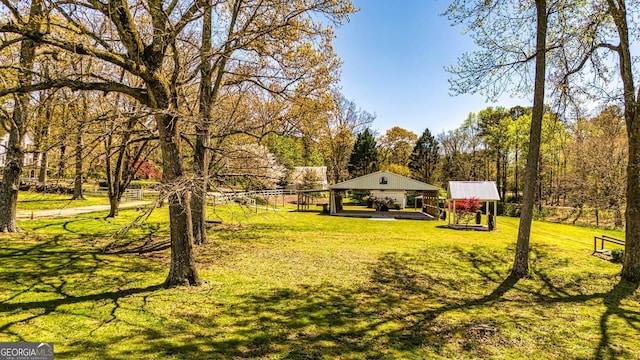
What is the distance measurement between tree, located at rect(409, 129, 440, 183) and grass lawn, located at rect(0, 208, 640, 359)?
32.3 meters

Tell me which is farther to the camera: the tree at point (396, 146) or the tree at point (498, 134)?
the tree at point (396, 146)

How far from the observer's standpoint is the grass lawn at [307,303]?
13.9 feet

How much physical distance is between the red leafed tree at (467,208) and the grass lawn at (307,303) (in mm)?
6668

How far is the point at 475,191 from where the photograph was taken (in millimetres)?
18750

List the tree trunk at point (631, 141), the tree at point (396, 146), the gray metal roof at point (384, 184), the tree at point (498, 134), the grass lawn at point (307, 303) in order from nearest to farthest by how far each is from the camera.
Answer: the grass lawn at point (307, 303) < the tree trunk at point (631, 141) < the gray metal roof at point (384, 184) < the tree at point (498, 134) < the tree at point (396, 146)

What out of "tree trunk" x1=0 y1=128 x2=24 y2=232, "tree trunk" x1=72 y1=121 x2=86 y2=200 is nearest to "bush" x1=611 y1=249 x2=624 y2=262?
"tree trunk" x1=72 y1=121 x2=86 y2=200

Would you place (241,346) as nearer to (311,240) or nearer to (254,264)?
(254,264)

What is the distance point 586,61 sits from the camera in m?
9.34

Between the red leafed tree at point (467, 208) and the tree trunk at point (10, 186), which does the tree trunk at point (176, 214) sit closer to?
the tree trunk at point (10, 186)

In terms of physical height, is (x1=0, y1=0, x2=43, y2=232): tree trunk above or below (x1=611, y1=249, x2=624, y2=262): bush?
above

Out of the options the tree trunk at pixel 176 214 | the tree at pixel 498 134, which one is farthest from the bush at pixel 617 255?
the tree at pixel 498 134

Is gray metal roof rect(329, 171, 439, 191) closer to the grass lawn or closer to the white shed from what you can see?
the white shed

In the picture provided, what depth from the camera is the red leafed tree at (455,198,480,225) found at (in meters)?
17.6

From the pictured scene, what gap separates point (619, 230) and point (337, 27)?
24.7 m
